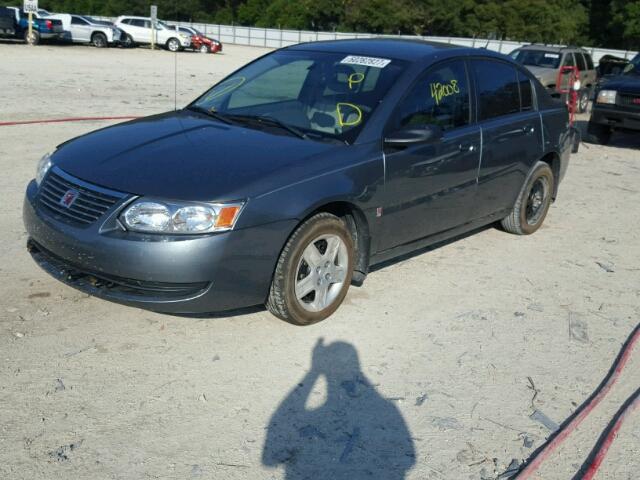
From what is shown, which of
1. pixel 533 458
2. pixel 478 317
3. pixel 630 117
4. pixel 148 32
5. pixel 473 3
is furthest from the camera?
pixel 473 3

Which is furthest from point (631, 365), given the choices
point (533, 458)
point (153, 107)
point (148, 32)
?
point (148, 32)

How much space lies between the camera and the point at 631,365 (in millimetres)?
4277

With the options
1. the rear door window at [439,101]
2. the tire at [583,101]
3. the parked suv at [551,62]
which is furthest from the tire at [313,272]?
the tire at [583,101]

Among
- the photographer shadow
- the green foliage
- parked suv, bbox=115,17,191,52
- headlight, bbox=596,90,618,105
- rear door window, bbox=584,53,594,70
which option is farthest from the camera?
the green foliage

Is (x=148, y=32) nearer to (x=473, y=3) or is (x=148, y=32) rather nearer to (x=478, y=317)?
(x=473, y=3)

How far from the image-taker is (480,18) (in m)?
65.2

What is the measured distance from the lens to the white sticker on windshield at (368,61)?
5.13m

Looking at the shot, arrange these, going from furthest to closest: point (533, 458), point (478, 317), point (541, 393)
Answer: point (478, 317)
point (541, 393)
point (533, 458)

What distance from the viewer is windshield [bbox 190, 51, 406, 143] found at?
482 cm

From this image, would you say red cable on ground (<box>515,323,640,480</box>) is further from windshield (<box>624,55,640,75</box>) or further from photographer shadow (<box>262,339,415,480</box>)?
windshield (<box>624,55,640,75</box>)

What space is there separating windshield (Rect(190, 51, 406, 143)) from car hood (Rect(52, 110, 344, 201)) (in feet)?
0.98

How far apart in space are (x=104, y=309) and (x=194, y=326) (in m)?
0.61

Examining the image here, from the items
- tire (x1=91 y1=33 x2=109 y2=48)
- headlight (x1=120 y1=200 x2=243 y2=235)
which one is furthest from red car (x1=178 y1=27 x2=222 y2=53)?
headlight (x1=120 y1=200 x2=243 y2=235)

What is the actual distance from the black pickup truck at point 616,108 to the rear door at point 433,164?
7.74 m
